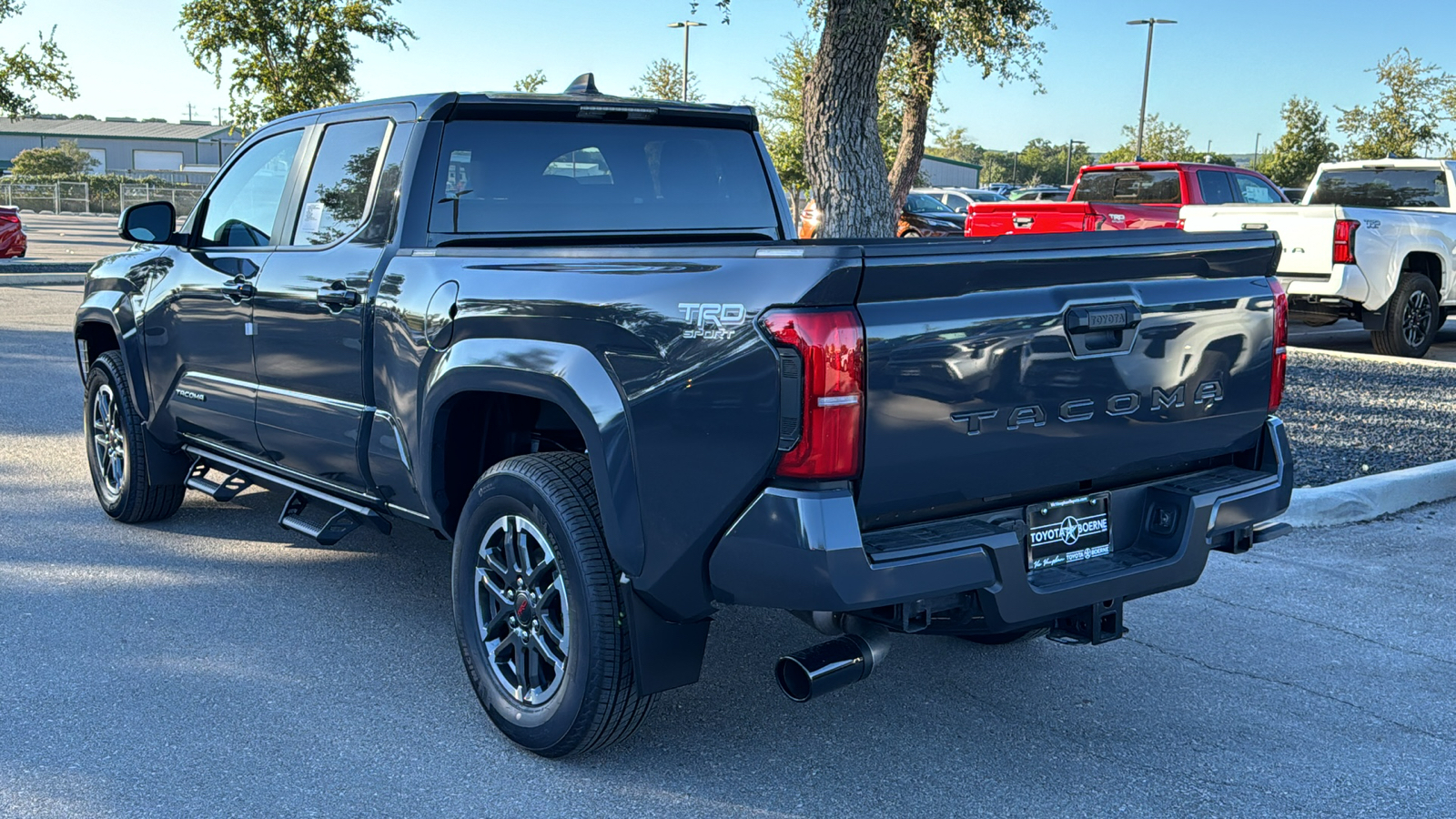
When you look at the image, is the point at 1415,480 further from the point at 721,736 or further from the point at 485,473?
the point at 485,473

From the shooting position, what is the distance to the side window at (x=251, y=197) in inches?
203

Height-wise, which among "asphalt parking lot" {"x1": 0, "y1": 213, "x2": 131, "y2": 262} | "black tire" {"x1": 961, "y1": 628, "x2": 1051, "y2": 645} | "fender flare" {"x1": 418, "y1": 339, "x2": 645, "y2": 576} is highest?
"fender flare" {"x1": 418, "y1": 339, "x2": 645, "y2": 576}

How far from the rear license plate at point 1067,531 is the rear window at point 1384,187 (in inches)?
515

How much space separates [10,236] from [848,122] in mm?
16714

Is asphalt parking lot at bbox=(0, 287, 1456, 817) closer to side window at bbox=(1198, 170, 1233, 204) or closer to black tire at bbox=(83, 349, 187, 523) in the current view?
black tire at bbox=(83, 349, 187, 523)

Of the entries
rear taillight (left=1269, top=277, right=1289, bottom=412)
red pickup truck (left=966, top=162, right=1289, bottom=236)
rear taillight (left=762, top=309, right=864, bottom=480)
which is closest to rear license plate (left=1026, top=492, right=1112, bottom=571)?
rear taillight (left=762, top=309, right=864, bottom=480)

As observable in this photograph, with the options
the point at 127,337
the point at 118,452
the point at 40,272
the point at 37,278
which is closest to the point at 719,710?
the point at 127,337

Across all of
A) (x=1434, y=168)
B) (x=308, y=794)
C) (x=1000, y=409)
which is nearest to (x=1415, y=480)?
(x=1000, y=409)

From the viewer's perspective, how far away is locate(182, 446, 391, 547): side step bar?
15.0ft

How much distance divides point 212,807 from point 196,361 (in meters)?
2.51

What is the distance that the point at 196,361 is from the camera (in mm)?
5312

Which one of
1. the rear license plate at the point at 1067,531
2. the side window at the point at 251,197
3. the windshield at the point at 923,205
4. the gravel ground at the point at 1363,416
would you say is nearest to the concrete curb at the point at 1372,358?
the gravel ground at the point at 1363,416

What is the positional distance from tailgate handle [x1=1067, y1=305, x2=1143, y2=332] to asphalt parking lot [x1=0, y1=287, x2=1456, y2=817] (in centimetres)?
129

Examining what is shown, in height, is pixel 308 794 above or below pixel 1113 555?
below
